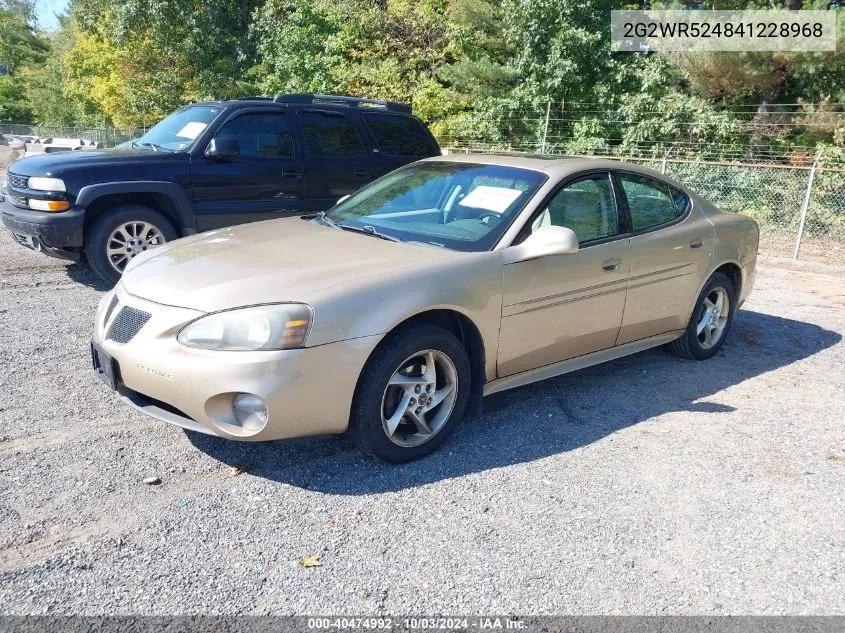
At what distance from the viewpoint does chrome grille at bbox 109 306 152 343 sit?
3406mm

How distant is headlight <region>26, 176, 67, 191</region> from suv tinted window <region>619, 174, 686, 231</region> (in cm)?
488

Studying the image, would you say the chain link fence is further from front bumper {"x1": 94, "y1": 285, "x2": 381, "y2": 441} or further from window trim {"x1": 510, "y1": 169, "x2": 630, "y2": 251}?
front bumper {"x1": 94, "y1": 285, "x2": 381, "y2": 441}

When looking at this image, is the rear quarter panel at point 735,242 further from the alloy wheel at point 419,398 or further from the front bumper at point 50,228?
the front bumper at point 50,228

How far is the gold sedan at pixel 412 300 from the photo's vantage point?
320cm

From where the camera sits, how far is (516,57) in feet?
62.1

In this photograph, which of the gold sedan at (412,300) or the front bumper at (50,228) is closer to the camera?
the gold sedan at (412,300)

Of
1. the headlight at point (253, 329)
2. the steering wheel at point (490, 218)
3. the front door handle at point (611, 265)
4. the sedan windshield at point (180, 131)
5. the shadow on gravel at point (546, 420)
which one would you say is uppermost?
the sedan windshield at point (180, 131)

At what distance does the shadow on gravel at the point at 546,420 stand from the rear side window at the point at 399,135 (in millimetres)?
4108

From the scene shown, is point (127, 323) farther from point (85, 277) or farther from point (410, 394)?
point (85, 277)

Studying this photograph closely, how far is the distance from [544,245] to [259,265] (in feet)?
5.10

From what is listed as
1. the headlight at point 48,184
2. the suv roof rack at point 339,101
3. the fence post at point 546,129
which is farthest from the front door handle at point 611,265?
the fence post at point 546,129

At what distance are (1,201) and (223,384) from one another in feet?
19.0

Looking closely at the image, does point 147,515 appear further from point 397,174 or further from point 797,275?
point 797,275

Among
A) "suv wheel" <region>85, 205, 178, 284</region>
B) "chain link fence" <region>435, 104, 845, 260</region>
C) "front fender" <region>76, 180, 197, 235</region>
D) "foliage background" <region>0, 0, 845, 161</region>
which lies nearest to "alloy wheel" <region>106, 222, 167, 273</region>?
"suv wheel" <region>85, 205, 178, 284</region>
